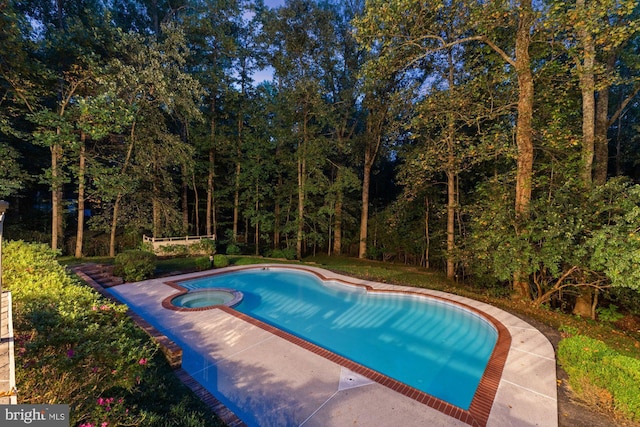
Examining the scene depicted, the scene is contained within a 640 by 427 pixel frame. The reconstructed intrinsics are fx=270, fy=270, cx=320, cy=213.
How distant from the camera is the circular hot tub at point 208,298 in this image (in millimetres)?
7868

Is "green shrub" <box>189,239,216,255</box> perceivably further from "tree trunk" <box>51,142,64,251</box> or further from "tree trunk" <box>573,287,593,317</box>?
"tree trunk" <box>573,287,593,317</box>

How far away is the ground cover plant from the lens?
244 centimetres

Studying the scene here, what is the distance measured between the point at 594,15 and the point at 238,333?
998 cm

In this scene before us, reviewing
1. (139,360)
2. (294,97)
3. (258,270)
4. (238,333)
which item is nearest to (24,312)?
(139,360)

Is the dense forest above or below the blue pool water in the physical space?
above

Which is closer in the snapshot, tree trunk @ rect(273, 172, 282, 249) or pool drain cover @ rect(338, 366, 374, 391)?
pool drain cover @ rect(338, 366, 374, 391)

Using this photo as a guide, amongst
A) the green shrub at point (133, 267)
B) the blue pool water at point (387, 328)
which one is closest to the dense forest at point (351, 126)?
the blue pool water at point (387, 328)

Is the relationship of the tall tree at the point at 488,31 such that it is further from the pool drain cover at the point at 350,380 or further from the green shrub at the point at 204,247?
the green shrub at the point at 204,247

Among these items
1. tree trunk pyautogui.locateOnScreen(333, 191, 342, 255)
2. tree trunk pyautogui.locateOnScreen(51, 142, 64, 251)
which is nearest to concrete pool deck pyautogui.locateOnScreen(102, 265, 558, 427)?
tree trunk pyautogui.locateOnScreen(51, 142, 64, 251)

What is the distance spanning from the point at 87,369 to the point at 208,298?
5.74 meters

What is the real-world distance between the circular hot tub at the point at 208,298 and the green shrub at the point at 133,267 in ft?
8.01

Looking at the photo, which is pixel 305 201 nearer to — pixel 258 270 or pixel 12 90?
pixel 258 270

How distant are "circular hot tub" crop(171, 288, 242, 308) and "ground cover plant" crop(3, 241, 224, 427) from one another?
3.32 m

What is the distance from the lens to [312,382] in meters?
4.08
